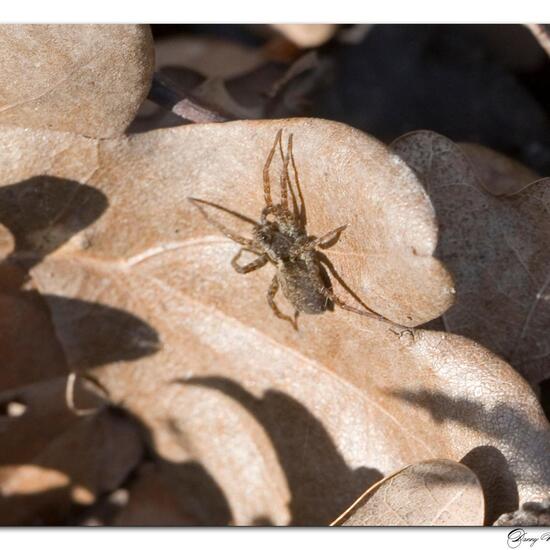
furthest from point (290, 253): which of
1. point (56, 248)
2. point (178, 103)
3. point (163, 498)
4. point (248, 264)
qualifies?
point (163, 498)

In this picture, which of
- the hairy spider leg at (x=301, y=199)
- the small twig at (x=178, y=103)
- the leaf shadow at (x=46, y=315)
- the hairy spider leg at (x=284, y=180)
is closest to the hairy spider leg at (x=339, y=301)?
the hairy spider leg at (x=301, y=199)

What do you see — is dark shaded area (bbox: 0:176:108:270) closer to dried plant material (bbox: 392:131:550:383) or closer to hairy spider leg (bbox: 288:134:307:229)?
hairy spider leg (bbox: 288:134:307:229)

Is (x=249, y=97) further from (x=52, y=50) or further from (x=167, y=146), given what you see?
(x=52, y=50)

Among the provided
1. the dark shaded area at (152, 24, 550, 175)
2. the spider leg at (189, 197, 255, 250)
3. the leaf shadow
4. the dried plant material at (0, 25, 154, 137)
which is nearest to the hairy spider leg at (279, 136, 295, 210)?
the spider leg at (189, 197, 255, 250)

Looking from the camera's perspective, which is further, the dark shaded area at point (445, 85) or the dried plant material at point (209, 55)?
the dried plant material at point (209, 55)

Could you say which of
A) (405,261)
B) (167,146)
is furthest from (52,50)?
(405,261)

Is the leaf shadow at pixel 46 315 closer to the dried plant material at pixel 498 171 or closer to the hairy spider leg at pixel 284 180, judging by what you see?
the hairy spider leg at pixel 284 180
